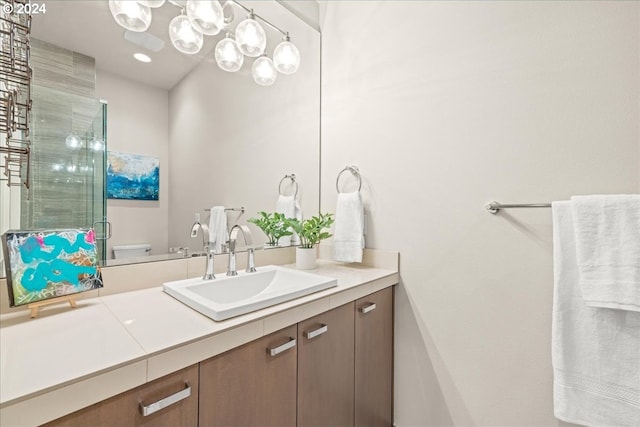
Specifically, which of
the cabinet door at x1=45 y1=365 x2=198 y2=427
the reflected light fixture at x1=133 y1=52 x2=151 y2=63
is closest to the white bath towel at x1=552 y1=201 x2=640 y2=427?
the cabinet door at x1=45 y1=365 x2=198 y2=427

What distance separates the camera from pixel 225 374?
80 cm

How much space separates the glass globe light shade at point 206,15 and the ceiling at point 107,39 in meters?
0.08

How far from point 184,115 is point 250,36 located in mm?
557

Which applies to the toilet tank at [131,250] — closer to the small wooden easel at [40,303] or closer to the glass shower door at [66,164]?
the glass shower door at [66,164]

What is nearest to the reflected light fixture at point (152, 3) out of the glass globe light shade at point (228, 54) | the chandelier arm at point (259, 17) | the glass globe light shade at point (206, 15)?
the glass globe light shade at point (206, 15)

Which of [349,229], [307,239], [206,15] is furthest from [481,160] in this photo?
[206,15]

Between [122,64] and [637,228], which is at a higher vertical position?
[122,64]

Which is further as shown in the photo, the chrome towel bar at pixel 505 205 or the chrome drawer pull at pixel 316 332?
the chrome towel bar at pixel 505 205

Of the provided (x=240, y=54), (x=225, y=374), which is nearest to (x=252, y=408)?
(x=225, y=374)

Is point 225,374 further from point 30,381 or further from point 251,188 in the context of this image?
point 251,188

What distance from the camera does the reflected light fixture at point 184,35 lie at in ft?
4.26

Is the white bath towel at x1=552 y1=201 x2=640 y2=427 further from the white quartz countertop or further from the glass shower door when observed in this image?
the glass shower door

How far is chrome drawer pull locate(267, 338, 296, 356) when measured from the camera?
902mm

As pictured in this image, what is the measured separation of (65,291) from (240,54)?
1318mm
